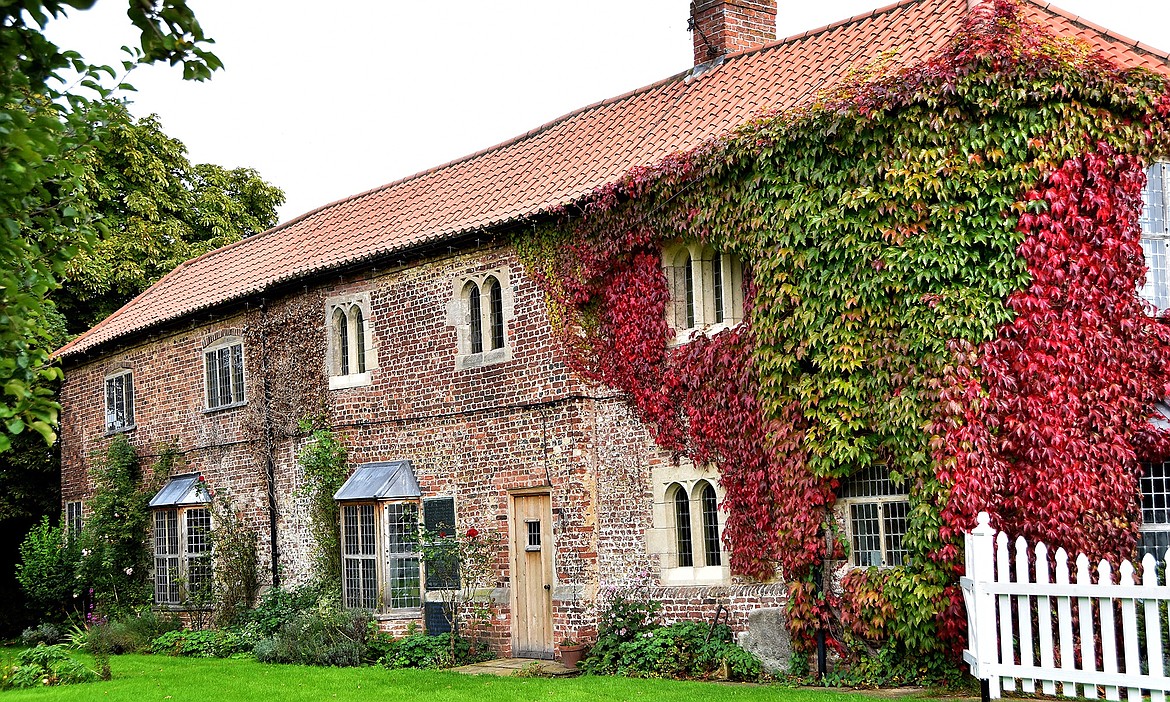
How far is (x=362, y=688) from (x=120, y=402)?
15.1m

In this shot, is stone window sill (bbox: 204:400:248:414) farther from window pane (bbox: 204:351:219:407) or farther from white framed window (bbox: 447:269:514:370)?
white framed window (bbox: 447:269:514:370)

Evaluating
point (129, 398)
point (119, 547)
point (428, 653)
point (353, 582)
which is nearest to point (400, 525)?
point (353, 582)

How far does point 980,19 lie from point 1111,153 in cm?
206

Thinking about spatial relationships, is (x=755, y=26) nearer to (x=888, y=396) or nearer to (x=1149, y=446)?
(x=888, y=396)

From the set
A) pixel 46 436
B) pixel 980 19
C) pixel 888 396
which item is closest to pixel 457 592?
pixel 888 396

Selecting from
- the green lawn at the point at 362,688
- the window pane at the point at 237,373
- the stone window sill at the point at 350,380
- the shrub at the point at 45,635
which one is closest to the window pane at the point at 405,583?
the green lawn at the point at 362,688

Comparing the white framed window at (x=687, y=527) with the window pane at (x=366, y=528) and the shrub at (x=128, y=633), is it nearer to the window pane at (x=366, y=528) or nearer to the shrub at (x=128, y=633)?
the window pane at (x=366, y=528)

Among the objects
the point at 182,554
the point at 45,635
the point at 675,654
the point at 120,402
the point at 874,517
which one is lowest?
the point at 45,635

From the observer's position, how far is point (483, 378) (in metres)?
18.4

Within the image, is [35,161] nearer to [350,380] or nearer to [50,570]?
[350,380]

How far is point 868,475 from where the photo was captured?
46.0 feet

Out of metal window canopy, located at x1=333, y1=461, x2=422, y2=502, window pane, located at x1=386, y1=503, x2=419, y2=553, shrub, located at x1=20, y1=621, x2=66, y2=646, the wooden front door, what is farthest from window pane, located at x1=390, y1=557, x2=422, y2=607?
shrub, located at x1=20, y1=621, x2=66, y2=646

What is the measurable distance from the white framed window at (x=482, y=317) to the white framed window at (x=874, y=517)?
19.6 feet

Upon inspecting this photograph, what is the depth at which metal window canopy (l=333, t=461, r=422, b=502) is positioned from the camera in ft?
63.0
